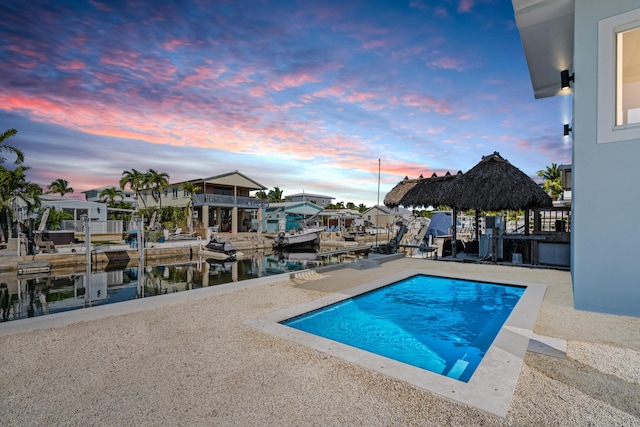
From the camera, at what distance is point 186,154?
2312 cm

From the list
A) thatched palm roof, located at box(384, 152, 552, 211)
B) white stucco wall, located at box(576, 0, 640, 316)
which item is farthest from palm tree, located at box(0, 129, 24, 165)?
white stucco wall, located at box(576, 0, 640, 316)

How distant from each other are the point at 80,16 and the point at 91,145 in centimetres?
1008

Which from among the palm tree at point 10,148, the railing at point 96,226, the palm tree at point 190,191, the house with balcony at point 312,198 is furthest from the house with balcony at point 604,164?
the house with balcony at point 312,198

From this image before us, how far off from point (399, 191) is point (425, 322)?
830 cm

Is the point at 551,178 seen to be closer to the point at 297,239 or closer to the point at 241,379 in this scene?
the point at 297,239

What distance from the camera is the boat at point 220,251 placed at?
19.2m

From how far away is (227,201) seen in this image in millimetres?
30531

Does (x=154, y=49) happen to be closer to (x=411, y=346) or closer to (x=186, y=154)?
(x=411, y=346)

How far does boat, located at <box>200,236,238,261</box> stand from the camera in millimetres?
19234

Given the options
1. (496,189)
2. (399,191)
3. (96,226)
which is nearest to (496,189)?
(496,189)

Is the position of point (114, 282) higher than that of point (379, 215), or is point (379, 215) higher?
point (379, 215)

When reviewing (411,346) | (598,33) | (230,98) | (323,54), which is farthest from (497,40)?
(411,346)

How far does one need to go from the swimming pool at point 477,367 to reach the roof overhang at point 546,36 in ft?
18.2

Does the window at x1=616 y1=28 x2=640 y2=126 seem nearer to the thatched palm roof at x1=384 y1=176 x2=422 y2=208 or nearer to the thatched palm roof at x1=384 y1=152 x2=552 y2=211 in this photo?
the thatched palm roof at x1=384 y1=152 x2=552 y2=211
